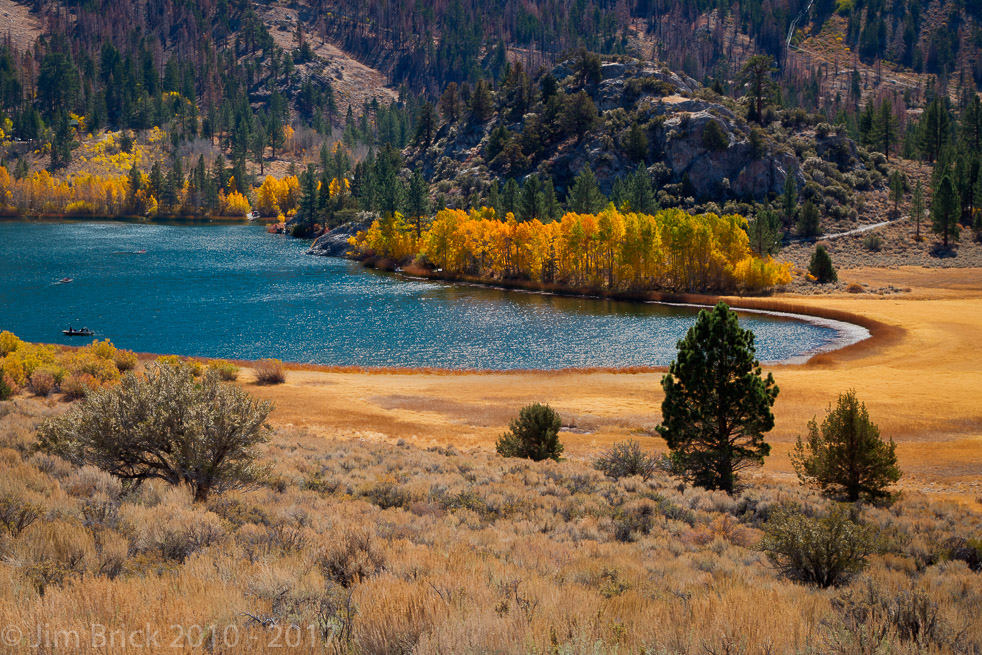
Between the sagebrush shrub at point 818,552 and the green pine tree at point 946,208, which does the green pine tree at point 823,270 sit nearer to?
the green pine tree at point 946,208

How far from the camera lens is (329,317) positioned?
6675cm

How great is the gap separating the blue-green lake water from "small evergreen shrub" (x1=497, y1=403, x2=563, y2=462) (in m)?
24.3

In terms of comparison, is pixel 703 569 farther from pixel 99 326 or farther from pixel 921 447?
pixel 99 326

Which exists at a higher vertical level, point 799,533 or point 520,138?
point 520,138

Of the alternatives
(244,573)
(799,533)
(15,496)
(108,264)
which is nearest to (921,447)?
(799,533)

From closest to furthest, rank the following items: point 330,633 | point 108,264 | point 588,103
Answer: point 330,633 → point 108,264 → point 588,103

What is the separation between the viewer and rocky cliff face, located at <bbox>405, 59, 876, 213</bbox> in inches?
4707

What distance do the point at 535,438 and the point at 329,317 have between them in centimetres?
4554

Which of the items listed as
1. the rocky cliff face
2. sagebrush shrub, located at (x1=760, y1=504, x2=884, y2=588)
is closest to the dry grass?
sagebrush shrub, located at (x1=760, y1=504, x2=884, y2=588)

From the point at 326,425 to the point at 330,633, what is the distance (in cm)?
2536

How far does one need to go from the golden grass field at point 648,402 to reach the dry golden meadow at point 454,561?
1.93 ft

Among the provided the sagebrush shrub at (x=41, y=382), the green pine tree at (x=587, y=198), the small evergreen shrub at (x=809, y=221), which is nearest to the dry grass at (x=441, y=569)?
the sagebrush shrub at (x=41, y=382)

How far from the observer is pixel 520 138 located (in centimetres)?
13488

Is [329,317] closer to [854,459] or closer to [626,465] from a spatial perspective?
[626,465]
